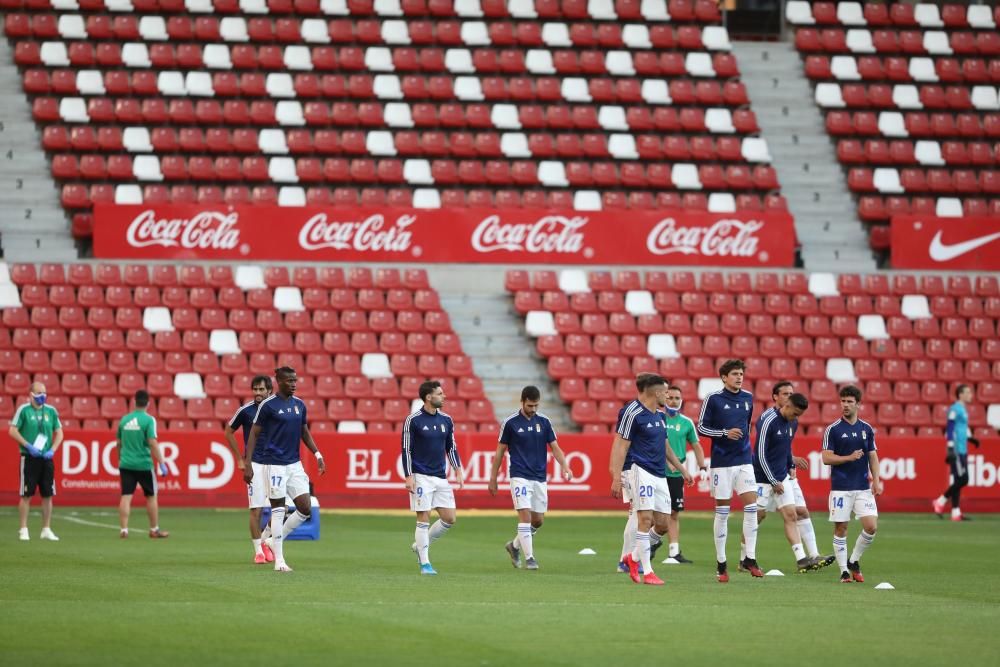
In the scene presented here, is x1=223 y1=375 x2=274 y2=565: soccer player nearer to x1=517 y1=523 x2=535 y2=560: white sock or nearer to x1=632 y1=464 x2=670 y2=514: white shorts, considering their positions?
x1=517 y1=523 x2=535 y2=560: white sock

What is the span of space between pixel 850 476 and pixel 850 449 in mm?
307

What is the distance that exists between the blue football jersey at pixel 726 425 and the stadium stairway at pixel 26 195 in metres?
21.1

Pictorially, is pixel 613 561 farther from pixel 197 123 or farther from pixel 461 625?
pixel 197 123

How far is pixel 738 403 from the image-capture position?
17.4m

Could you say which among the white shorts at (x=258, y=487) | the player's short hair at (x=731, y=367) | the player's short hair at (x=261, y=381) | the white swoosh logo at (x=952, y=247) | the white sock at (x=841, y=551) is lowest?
the white sock at (x=841, y=551)

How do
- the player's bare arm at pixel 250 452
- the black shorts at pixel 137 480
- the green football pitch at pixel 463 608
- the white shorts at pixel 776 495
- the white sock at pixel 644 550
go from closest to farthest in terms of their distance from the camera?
the green football pitch at pixel 463 608
the white sock at pixel 644 550
the player's bare arm at pixel 250 452
the white shorts at pixel 776 495
the black shorts at pixel 137 480

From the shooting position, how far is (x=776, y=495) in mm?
18094

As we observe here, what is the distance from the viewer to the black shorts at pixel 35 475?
22047 mm

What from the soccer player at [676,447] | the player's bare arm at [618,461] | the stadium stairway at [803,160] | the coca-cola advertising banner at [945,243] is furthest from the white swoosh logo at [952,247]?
the player's bare arm at [618,461]

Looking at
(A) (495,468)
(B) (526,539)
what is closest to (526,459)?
(A) (495,468)

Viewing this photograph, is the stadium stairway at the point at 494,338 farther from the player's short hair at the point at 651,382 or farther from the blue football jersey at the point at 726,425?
the player's short hair at the point at 651,382

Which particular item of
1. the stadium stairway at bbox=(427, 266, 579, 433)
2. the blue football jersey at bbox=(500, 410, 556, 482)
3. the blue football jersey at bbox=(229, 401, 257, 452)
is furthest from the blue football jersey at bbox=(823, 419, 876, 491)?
the stadium stairway at bbox=(427, 266, 579, 433)

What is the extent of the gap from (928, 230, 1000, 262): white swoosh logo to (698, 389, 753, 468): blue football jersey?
21.1m

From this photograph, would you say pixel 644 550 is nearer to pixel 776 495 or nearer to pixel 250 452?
pixel 776 495
